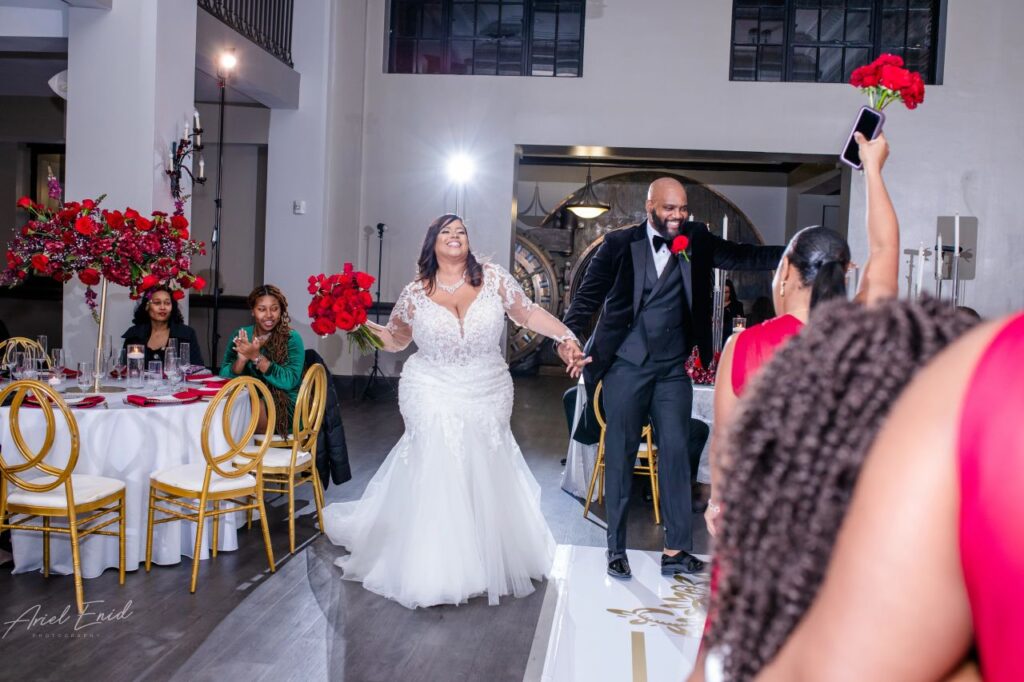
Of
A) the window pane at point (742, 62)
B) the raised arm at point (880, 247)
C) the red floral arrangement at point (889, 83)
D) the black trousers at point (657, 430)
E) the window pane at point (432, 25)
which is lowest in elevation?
the black trousers at point (657, 430)

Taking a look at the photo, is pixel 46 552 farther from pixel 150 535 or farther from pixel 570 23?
pixel 570 23

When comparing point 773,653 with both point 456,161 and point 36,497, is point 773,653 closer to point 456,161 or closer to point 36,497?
point 36,497

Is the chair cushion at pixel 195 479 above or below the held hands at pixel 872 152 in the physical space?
below

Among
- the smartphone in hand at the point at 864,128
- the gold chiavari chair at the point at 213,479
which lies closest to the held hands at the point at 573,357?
the gold chiavari chair at the point at 213,479

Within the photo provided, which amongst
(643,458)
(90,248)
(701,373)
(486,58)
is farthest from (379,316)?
(90,248)

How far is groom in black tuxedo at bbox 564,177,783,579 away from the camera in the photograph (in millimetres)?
4156

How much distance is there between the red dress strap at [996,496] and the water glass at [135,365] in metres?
4.72

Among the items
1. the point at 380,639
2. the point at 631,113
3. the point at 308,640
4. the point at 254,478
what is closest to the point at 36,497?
the point at 254,478

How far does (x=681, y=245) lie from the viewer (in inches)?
158

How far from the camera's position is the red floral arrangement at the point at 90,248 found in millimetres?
4297

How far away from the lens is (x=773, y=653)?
0.58m

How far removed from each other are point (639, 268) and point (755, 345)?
201 cm

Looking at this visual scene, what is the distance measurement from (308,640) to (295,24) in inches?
310

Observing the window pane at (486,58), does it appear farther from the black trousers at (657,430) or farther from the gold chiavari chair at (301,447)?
the black trousers at (657,430)
